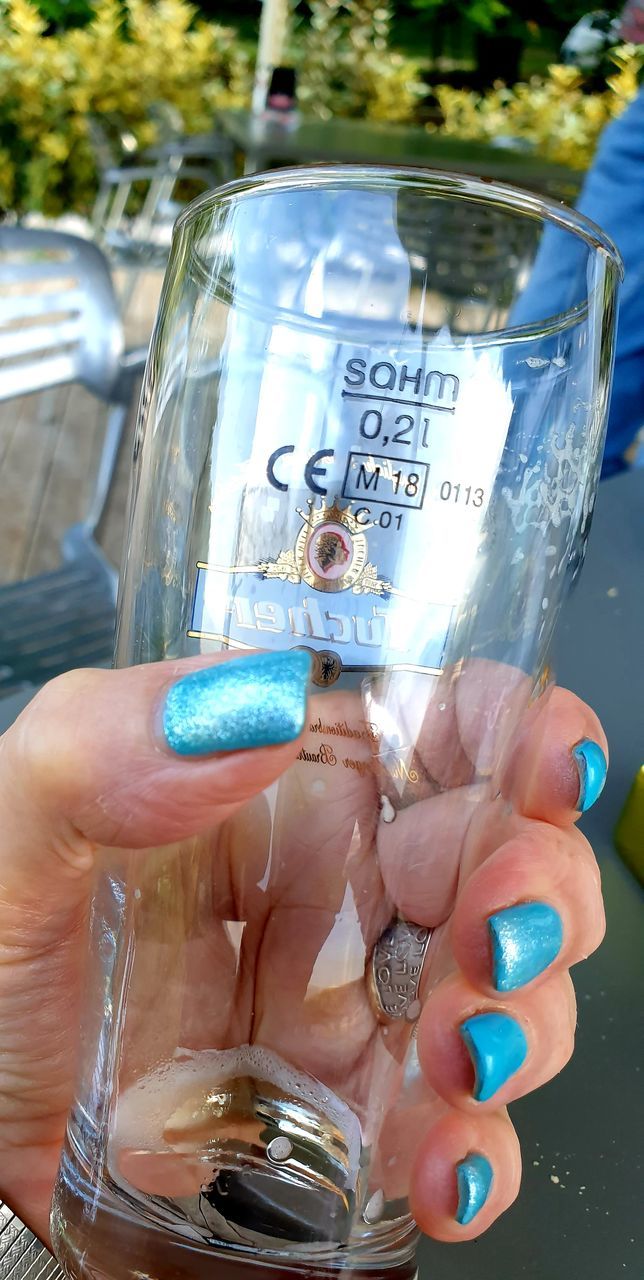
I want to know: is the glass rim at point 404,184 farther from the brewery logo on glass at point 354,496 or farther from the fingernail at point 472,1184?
the fingernail at point 472,1184

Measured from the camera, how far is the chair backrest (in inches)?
36.1

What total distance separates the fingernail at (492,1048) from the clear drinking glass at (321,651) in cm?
4

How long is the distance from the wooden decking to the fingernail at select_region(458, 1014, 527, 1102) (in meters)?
1.36

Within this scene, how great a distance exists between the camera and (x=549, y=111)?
3193 mm

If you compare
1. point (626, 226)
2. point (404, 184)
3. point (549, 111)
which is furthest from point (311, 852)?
point (549, 111)

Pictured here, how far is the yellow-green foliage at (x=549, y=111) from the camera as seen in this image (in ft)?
10.1

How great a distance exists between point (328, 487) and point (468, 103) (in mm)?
3518

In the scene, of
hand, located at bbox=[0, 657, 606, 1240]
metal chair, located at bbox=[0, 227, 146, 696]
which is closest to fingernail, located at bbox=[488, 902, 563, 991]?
hand, located at bbox=[0, 657, 606, 1240]

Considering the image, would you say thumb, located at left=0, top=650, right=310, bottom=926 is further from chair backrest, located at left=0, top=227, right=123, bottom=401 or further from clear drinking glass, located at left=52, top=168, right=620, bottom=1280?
chair backrest, located at left=0, top=227, right=123, bottom=401

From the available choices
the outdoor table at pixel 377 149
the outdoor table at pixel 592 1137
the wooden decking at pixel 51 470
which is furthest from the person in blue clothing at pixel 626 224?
the outdoor table at pixel 377 149

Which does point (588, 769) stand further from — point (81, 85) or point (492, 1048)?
point (81, 85)

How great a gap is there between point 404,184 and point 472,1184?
0.89ft

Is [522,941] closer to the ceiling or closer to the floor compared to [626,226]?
closer to the floor

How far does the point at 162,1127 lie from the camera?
0.26 m
